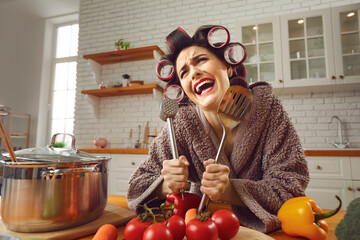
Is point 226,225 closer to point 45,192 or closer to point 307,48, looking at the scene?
point 45,192

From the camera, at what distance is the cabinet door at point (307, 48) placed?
2.49 meters

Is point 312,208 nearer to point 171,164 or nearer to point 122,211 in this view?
point 171,164

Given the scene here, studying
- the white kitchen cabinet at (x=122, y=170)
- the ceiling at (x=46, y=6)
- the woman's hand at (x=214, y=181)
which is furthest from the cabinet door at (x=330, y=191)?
the ceiling at (x=46, y=6)

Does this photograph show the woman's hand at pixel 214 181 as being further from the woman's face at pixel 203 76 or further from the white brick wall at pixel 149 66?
the white brick wall at pixel 149 66

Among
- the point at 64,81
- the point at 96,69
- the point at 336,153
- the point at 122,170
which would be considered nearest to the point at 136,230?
the point at 336,153

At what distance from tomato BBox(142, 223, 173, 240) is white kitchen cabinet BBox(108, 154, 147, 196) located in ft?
7.50

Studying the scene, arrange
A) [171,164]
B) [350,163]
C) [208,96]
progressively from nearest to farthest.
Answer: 1. [171,164]
2. [208,96]
3. [350,163]

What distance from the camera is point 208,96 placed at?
874mm

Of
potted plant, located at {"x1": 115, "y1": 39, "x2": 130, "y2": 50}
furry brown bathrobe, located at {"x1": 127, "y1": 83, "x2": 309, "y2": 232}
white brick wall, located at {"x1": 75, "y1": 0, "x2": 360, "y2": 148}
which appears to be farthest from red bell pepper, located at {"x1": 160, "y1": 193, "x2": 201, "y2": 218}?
potted plant, located at {"x1": 115, "y1": 39, "x2": 130, "y2": 50}

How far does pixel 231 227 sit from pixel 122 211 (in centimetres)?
37

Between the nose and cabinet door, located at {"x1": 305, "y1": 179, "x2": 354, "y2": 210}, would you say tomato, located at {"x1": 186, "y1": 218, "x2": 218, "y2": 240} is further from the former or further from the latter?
cabinet door, located at {"x1": 305, "y1": 179, "x2": 354, "y2": 210}

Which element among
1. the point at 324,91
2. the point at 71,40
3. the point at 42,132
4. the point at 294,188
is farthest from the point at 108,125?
the point at 294,188

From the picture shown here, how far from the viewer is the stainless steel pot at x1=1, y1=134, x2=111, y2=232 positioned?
19.0 inches

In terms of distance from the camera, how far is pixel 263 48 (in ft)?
8.86
